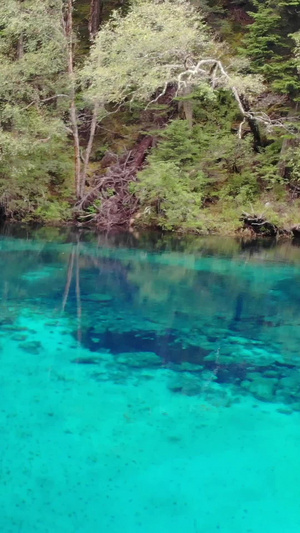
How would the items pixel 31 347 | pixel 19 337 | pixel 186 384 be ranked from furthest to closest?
pixel 19 337 → pixel 31 347 → pixel 186 384

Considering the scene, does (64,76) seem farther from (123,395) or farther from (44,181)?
(123,395)

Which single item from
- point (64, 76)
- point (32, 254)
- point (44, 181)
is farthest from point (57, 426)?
point (64, 76)

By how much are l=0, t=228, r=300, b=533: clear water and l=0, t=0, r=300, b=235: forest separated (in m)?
8.28

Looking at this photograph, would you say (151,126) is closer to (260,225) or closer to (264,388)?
(260,225)

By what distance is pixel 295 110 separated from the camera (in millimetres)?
19234

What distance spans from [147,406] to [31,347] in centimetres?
219

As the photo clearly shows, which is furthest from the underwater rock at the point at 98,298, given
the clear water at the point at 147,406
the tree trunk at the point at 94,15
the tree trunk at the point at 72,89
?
the tree trunk at the point at 94,15

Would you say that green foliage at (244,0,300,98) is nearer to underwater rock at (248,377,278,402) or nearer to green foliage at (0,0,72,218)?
green foliage at (0,0,72,218)

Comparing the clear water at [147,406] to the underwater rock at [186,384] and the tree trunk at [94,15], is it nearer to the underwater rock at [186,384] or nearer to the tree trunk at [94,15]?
the underwater rock at [186,384]

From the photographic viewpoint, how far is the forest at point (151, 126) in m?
16.8

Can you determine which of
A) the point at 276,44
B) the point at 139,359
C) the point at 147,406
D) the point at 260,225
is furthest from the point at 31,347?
the point at 276,44

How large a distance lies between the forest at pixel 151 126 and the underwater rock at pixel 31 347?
1126 cm

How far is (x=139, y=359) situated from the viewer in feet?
21.5

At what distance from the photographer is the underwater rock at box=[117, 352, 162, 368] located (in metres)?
6.38
